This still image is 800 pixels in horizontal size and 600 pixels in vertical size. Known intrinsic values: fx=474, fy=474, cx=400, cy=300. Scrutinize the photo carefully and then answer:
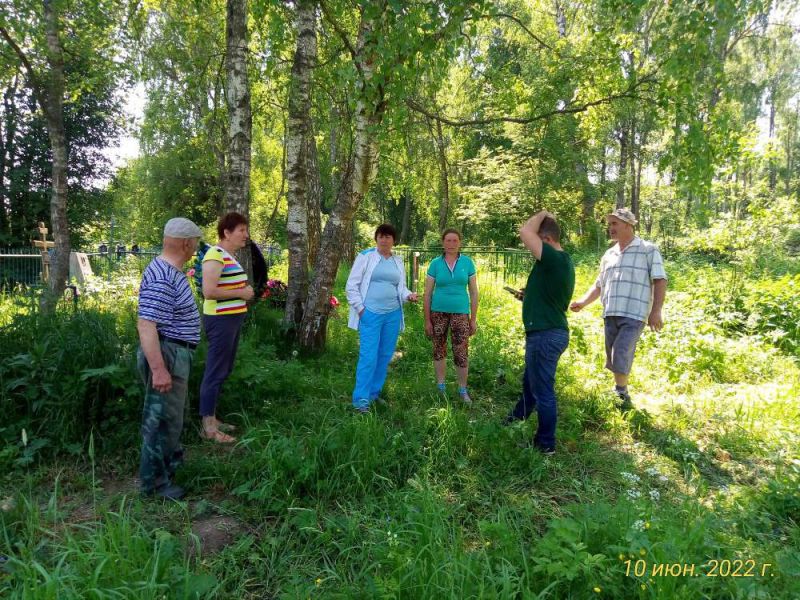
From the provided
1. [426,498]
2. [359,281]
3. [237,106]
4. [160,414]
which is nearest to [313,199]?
[237,106]

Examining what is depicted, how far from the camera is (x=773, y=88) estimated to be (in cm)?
2956

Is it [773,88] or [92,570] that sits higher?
[773,88]

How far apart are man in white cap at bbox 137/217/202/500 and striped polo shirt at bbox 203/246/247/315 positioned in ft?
2.15

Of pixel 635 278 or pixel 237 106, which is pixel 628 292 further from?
pixel 237 106

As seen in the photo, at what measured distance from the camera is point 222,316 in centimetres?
368

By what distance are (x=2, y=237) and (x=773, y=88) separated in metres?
40.0

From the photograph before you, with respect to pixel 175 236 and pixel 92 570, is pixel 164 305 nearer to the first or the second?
pixel 175 236

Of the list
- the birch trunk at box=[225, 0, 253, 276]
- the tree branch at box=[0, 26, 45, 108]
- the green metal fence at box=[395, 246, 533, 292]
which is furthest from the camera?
the green metal fence at box=[395, 246, 533, 292]

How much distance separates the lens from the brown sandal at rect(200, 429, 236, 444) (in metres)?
3.65

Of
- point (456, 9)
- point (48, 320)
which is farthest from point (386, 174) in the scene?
point (48, 320)

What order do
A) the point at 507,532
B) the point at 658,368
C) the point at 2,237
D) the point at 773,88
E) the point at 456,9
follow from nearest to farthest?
1. the point at 507,532
2. the point at 456,9
3. the point at 658,368
4. the point at 2,237
5. the point at 773,88

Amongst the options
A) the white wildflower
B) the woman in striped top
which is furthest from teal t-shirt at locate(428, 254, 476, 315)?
the white wildflower

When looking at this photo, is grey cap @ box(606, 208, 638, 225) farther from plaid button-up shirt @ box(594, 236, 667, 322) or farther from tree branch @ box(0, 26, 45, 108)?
tree branch @ box(0, 26, 45, 108)

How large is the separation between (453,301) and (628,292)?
1.66 metres
